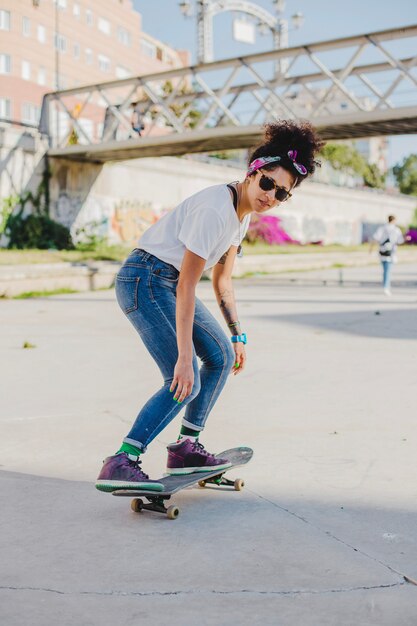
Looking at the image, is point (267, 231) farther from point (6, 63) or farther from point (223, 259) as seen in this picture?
point (223, 259)

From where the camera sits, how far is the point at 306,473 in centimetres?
395

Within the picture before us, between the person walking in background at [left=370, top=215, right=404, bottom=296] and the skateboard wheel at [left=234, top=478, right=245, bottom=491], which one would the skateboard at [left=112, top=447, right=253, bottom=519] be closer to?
the skateboard wheel at [left=234, top=478, right=245, bottom=491]

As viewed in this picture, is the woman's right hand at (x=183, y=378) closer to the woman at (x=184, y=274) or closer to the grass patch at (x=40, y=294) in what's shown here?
the woman at (x=184, y=274)

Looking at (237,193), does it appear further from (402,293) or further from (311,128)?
(402,293)

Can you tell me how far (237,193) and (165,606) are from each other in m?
1.74

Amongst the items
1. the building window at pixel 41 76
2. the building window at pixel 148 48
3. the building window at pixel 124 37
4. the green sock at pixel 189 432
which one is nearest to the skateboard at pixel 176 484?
the green sock at pixel 189 432

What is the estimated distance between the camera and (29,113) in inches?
2096

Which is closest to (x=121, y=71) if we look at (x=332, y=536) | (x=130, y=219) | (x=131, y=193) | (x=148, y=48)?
(x=148, y=48)

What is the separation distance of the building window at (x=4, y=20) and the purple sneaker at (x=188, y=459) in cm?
5371

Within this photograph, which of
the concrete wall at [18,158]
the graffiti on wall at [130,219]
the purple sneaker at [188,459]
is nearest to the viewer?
the purple sneaker at [188,459]

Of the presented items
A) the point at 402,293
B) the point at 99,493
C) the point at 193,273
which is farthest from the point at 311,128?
the point at 402,293

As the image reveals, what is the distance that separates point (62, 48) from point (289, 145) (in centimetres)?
5838

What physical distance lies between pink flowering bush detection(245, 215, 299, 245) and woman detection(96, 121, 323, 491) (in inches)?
1253

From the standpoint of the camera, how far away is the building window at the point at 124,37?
2544 inches
